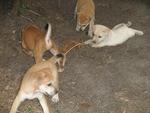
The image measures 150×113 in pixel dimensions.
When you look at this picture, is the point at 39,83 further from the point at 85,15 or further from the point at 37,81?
the point at 85,15

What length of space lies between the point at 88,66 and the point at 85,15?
41.8 inches

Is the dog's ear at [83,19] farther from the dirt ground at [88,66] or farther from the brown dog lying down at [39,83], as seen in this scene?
the brown dog lying down at [39,83]

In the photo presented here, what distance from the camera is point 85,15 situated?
7.62 metres

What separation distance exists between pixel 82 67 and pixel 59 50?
50 cm

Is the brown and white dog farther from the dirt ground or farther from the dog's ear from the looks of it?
the dirt ground

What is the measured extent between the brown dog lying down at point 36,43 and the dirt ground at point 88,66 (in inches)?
8.7

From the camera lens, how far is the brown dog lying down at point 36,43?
6730 mm

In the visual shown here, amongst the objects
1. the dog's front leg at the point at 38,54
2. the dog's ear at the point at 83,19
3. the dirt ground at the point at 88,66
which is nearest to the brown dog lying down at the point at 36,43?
the dog's front leg at the point at 38,54

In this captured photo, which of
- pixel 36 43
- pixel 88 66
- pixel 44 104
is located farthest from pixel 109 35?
pixel 44 104

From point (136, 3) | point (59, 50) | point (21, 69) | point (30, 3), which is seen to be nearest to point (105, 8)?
point (136, 3)

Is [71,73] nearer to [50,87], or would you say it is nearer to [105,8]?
[50,87]

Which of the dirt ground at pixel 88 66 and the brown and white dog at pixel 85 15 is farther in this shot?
the brown and white dog at pixel 85 15

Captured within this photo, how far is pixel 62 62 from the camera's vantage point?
6801 millimetres

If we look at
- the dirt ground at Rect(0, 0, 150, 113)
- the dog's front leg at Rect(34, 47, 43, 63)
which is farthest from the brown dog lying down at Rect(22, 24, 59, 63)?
the dirt ground at Rect(0, 0, 150, 113)
